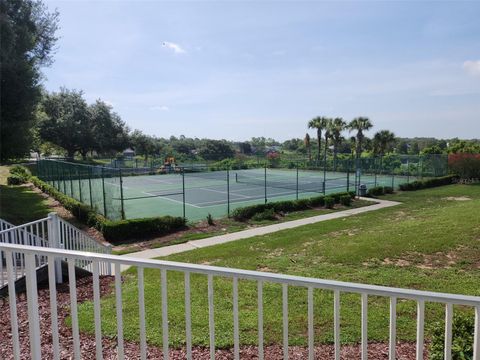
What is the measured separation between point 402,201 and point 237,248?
12.9 m

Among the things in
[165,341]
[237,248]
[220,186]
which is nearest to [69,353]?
[165,341]

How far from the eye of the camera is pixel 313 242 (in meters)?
9.77

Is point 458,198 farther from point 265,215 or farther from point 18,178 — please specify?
point 18,178

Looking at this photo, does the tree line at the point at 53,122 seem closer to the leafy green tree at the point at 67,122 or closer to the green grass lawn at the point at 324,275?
the leafy green tree at the point at 67,122

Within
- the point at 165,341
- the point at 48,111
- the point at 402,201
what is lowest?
the point at 402,201

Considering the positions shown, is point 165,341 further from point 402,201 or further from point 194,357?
point 402,201

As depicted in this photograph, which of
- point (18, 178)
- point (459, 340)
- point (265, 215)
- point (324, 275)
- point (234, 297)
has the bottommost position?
point (265, 215)

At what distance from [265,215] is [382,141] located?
3695 centimetres

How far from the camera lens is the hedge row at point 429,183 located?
941 inches

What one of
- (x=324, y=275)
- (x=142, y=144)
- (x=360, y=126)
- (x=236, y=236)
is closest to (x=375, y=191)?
(x=236, y=236)

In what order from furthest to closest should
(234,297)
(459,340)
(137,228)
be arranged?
(137,228)
(459,340)
(234,297)

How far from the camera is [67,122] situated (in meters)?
38.8

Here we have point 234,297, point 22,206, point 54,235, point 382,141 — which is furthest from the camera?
point 382,141

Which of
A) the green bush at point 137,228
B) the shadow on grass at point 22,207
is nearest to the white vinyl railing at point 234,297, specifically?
the green bush at point 137,228
